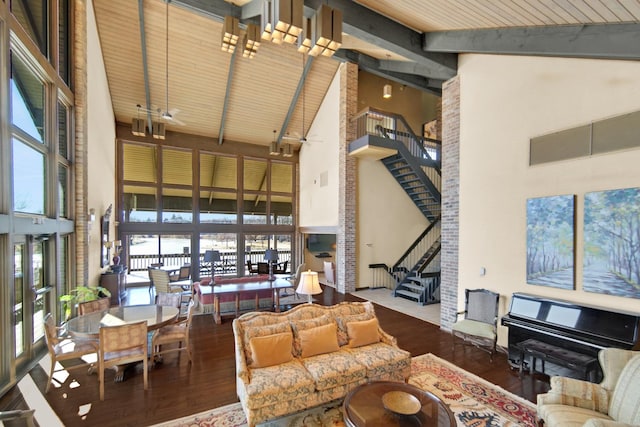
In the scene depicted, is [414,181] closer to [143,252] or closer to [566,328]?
[566,328]

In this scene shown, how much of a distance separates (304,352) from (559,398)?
2507 mm

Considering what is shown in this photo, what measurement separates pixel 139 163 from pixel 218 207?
2947mm

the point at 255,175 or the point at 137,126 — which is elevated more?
the point at 137,126

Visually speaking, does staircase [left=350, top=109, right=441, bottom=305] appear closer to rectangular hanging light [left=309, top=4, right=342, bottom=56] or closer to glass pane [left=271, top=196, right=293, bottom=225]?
rectangular hanging light [left=309, top=4, right=342, bottom=56]

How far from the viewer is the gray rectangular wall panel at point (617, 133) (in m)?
3.32

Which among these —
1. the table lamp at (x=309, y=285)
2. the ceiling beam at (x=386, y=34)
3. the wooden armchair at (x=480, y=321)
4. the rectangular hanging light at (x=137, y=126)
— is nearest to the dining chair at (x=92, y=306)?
the table lamp at (x=309, y=285)

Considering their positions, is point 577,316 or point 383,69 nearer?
point 577,316

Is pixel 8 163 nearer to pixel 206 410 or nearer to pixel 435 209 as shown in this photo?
pixel 206 410

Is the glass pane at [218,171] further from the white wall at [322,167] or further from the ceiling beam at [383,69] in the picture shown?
the ceiling beam at [383,69]

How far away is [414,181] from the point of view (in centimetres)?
927

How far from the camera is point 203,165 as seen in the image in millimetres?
10430

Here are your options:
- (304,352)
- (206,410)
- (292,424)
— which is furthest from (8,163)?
(292,424)

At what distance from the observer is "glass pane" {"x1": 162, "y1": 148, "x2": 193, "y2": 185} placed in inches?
390

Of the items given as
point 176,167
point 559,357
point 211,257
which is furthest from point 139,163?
point 559,357
